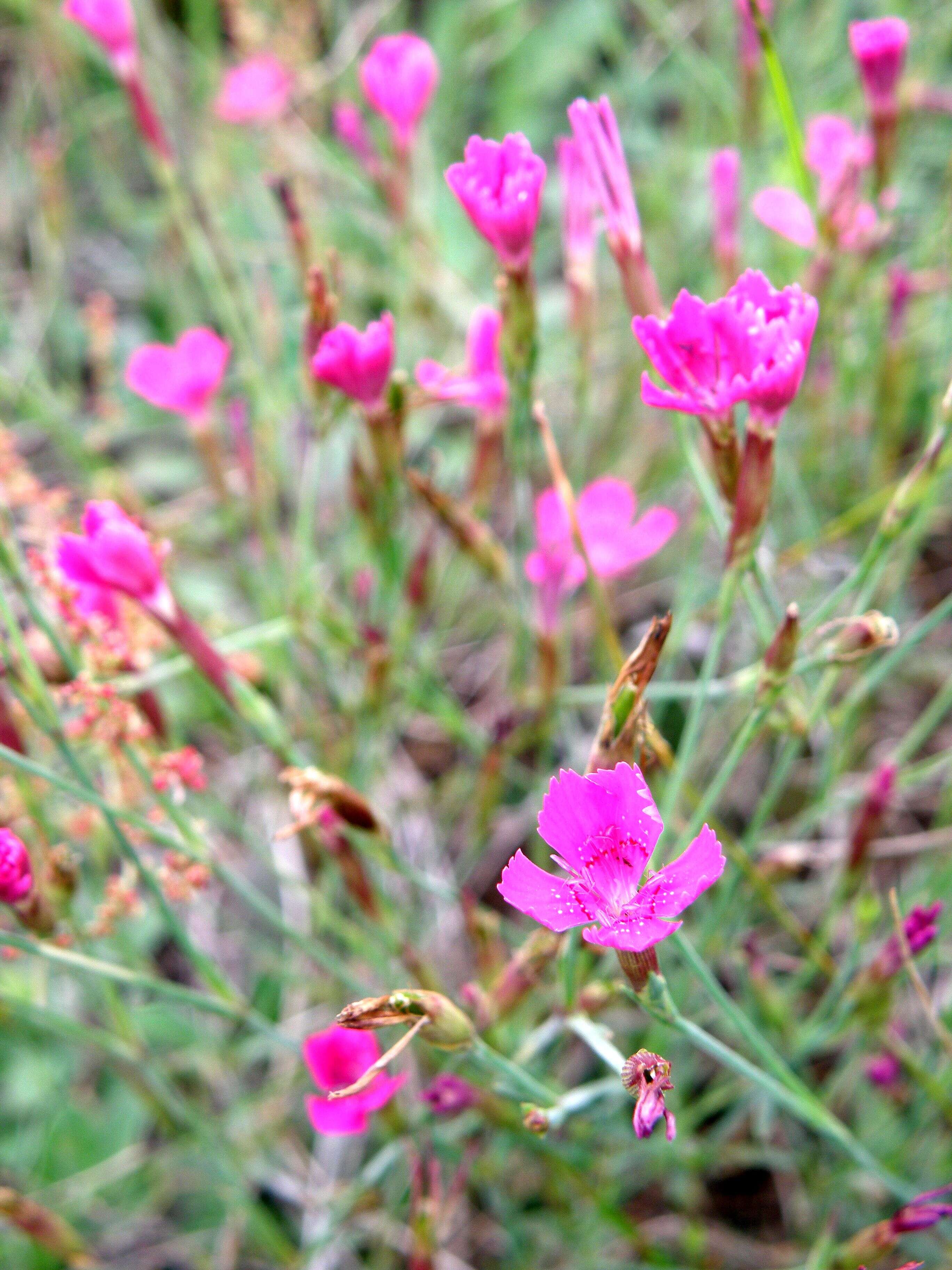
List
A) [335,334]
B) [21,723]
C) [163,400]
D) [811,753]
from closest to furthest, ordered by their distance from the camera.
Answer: [335,334]
[21,723]
[163,400]
[811,753]

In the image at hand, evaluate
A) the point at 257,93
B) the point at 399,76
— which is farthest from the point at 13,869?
the point at 257,93

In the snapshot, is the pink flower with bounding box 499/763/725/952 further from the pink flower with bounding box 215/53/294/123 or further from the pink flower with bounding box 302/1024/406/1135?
the pink flower with bounding box 215/53/294/123

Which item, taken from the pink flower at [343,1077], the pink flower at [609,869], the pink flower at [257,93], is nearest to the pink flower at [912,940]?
the pink flower at [609,869]

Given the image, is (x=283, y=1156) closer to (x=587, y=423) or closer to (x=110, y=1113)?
(x=110, y=1113)

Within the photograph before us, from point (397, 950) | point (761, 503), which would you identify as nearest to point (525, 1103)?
point (397, 950)

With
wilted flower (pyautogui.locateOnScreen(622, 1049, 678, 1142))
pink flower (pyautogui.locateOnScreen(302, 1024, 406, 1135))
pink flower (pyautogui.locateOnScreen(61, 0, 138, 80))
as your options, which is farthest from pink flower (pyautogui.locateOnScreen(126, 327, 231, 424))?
wilted flower (pyautogui.locateOnScreen(622, 1049, 678, 1142))

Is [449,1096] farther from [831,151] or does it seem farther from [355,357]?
[831,151]
